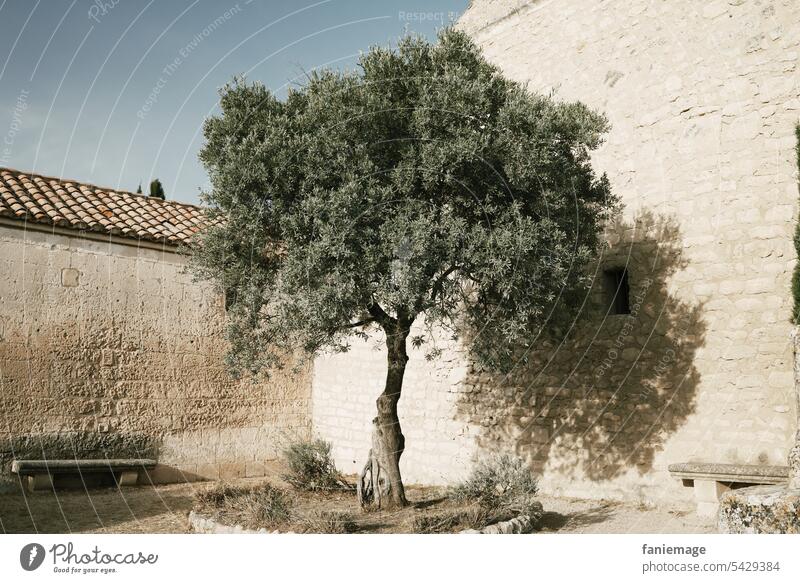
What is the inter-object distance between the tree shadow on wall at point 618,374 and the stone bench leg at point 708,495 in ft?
3.11

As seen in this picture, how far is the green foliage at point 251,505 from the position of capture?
24.1 ft

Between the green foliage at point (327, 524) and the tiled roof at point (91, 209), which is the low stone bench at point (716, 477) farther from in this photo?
the tiled roof at point (91, 209)

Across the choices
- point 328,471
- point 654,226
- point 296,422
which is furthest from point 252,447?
point 654,226

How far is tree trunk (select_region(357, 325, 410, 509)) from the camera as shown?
27.6 feet

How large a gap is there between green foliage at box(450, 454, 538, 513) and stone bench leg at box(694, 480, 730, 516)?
2.00 meters

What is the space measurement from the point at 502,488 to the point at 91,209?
8.51m

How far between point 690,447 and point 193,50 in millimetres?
8437

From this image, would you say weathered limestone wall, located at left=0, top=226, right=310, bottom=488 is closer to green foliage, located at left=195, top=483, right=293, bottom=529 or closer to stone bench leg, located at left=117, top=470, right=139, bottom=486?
stone bench leg, located at left=117, top=470, right=139, bottom=486

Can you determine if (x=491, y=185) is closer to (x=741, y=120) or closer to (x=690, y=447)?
(x=741, y=120)

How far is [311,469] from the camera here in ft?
34.1

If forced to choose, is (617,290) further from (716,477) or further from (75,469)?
(75,469)
